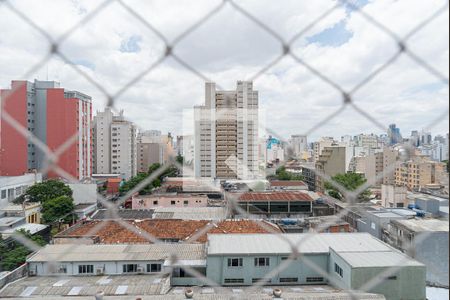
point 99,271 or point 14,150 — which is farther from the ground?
point 14,150

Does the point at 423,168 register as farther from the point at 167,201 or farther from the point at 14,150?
the point at 167,201

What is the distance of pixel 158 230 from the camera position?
182 inches

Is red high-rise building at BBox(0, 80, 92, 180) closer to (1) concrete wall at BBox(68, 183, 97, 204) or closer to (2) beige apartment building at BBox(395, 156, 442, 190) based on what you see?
(1) concrete wall at BBox(68, 183, 97, 204)

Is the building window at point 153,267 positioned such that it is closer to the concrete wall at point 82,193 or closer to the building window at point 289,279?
the building window at point 289,279

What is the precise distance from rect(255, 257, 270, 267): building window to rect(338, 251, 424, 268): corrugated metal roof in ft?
1.82

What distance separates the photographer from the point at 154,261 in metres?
3.32

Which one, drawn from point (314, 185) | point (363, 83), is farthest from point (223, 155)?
point (314, 185)

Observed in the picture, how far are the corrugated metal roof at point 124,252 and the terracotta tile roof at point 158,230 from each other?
15.9 inches

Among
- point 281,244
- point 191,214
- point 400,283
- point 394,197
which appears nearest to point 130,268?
point 281,244

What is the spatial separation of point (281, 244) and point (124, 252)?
1.36 m

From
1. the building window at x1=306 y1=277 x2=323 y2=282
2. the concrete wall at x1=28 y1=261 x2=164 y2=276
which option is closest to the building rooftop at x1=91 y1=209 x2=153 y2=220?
the concrete wall at x1=28 y1=261 x2=164 y2=276

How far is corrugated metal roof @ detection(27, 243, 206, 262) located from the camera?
10.7ft

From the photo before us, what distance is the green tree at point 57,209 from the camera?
6262mm

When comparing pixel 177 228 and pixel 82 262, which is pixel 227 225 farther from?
pixel 82 262
